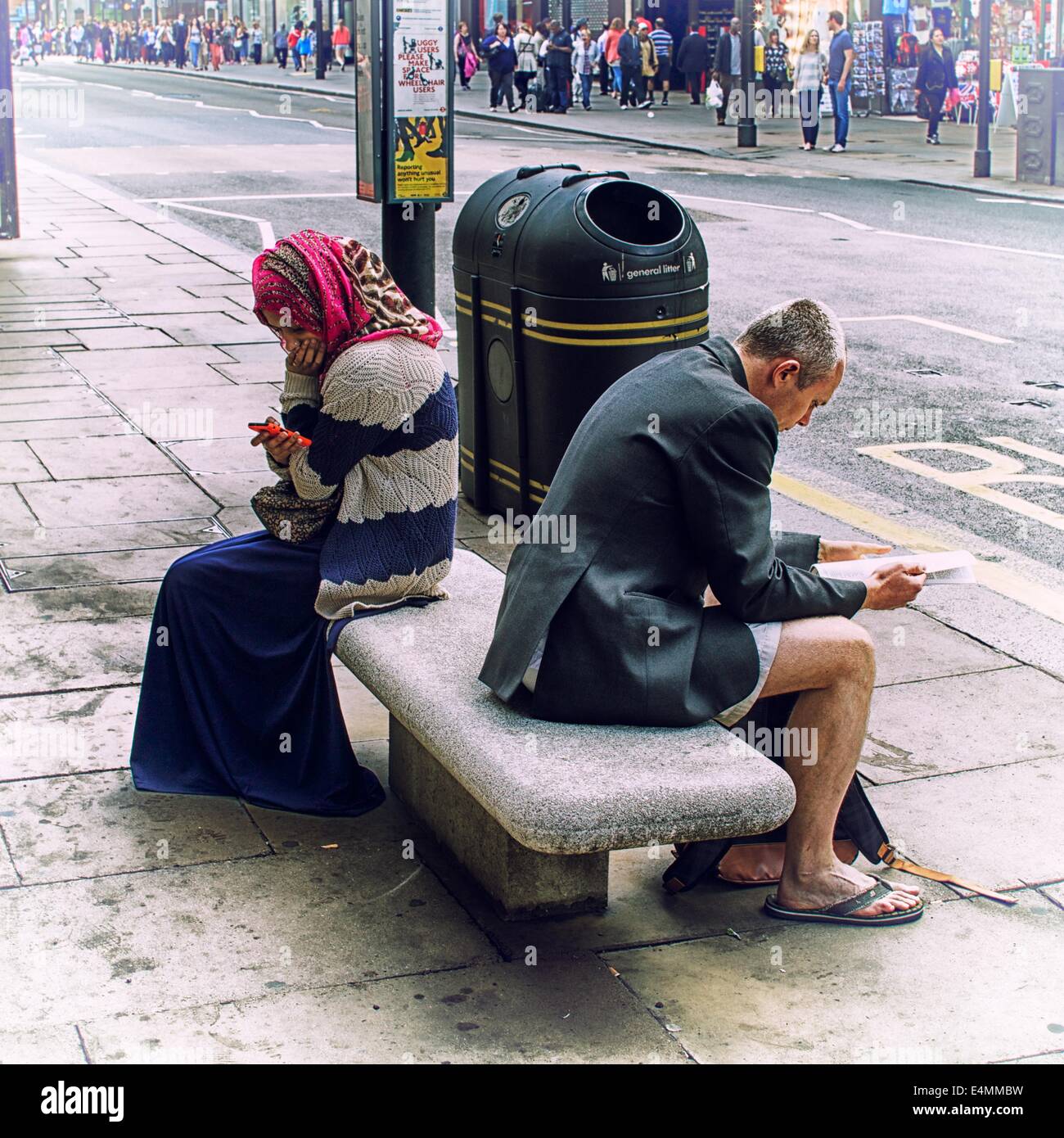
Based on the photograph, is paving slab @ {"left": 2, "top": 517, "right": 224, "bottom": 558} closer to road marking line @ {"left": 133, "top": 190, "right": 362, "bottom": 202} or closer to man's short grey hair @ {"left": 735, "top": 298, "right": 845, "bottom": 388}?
man's short grey hair @ {"left": 735, "top": 298, "right": 845, "bottom": 388}

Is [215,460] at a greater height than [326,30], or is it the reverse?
[326,30]

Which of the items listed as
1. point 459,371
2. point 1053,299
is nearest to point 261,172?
point 1053,299

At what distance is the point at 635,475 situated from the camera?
130 inches

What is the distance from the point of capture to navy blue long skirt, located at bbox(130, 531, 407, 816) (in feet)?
13.2

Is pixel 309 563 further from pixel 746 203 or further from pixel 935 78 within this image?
pixel 935 78

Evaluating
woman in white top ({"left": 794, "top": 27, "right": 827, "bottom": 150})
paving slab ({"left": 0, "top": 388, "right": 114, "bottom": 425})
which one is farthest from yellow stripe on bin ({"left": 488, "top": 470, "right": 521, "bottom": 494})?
woman in white top ({"left": 794, "top": 27, "right": 827, "bottom": 150})

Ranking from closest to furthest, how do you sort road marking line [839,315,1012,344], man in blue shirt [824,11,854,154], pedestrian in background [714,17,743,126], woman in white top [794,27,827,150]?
road marking line [839,315,1012,344]
man in blue shirt [824,11,854,154]
woman in white top [794,27,827,150]
pedestrian in background [714,17,743,126]

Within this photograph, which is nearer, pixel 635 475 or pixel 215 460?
pixel 635 475

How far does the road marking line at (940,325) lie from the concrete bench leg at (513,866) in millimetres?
7602

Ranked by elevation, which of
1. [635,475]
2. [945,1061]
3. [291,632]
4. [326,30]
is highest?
[326,30]

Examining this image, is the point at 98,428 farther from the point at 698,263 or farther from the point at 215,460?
the point at 698,263

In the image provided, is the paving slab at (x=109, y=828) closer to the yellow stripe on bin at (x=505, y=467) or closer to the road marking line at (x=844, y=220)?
the yellow stripe on bin at (x=505, y=467)

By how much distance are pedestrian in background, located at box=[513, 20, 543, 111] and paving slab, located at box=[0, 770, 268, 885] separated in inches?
1244
